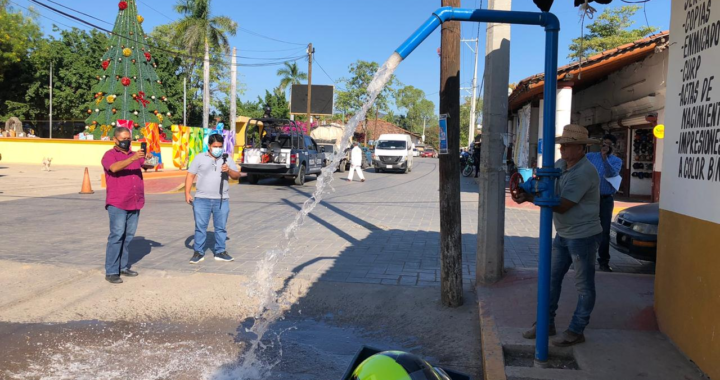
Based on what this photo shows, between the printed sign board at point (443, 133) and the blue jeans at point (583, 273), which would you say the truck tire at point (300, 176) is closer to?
the printed sign board at point (443, 133)

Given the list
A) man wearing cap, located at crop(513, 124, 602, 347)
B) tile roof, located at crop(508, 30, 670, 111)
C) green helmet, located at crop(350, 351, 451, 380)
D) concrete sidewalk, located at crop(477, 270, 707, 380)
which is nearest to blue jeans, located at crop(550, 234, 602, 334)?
man wearing cap, located at crop(513, 124, 602, 347)

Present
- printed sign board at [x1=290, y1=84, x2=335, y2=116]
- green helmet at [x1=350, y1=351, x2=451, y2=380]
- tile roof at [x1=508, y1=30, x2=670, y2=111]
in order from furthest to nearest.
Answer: printed sign board at [x1=290, y1=84, x2=335, y2=116], tile roof at [x1=508, y1=30, x2=670, y2=111], green helmet at [x1=350, y1=351, x2=451, y2=380]

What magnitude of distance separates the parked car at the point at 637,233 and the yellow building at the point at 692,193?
2026mm

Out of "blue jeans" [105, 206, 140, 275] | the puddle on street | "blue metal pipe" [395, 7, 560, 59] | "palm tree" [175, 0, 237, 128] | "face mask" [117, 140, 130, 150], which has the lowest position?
the puddle on street

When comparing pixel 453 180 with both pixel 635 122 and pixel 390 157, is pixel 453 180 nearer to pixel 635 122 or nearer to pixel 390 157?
pixel 635 122

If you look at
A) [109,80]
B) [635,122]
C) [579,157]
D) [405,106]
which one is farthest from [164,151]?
[405,106]

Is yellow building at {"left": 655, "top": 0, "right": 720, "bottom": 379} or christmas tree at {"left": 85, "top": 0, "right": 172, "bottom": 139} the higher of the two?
christmas tree at {"left": 85, "top": 0, "right": 172, "bottom": 139}

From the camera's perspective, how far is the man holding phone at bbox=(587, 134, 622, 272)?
6.39m

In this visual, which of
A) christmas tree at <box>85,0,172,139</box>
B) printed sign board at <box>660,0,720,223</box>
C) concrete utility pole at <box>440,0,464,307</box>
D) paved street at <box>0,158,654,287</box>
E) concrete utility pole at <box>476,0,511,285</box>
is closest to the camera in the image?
printed sign board at <box>660,0,720,223</box>

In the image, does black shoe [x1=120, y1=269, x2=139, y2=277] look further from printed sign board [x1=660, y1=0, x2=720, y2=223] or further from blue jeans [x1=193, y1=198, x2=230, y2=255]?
printed sign board [x1=660, y1=0, x2=720, y2=223]

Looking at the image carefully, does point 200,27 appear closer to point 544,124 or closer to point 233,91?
point 233,91

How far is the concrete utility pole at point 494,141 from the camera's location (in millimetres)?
5348

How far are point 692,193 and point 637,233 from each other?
279cm

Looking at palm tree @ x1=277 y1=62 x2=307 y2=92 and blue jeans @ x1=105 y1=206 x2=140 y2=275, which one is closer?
blue jeans @ x1=105 y1=206 x2=140 y2=275
